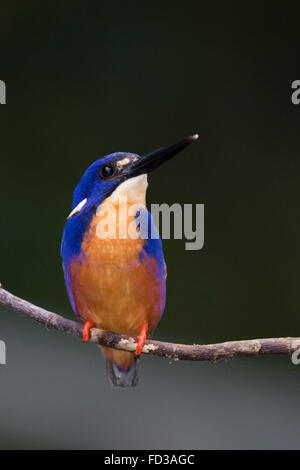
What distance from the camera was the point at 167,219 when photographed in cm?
194

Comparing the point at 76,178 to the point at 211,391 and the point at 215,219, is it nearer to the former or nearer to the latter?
the point at 215,219

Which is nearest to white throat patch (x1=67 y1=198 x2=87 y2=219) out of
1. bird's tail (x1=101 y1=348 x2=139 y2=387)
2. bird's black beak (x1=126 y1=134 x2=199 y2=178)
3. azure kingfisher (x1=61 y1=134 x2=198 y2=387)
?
azure kingfisher (x1=61 y1=134 x2=198 y2=387)

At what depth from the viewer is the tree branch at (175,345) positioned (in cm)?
145

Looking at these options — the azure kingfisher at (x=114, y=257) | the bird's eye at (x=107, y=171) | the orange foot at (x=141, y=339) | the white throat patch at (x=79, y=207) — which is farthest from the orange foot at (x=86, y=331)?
the bird's eye at (x=107, y=171)

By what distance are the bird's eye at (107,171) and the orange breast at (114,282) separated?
14cm

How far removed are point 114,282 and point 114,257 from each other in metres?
0.07

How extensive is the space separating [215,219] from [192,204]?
154 millimetres

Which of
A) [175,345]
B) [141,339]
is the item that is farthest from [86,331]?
[175,345]

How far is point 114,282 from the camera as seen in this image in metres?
1.63

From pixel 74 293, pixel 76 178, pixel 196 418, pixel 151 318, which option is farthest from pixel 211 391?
pixel 76 178

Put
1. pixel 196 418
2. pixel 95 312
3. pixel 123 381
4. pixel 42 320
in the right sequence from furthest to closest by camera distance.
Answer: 1. pixel 196 418
2. pixel 123 381
3. pixel 95 312
4. pixel 42 320

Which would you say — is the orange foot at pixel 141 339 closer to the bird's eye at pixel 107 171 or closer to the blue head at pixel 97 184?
the blue head at pixel 97 184

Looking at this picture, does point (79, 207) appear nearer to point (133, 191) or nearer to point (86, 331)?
point (133, 191)

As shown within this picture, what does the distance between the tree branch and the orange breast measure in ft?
0.22
